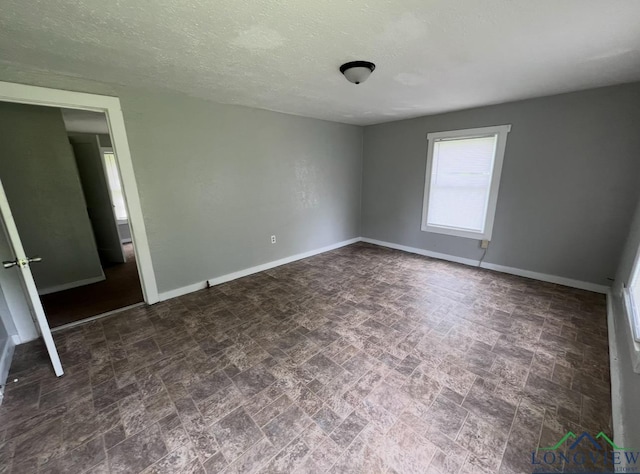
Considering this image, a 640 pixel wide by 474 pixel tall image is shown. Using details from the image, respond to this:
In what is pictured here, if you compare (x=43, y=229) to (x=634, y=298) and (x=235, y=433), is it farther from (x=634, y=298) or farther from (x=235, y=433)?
(x=634, y=298)

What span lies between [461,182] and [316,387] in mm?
3690

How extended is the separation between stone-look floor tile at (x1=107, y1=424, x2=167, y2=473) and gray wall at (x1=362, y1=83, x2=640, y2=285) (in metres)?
4.34

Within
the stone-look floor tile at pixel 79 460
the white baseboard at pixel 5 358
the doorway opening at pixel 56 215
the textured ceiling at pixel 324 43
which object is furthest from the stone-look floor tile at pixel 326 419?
→ the doorway opening at pixel 56 215

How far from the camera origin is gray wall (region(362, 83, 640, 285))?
2.73 meters

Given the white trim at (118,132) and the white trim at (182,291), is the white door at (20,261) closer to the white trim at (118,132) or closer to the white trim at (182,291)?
the white trim at (118,132)

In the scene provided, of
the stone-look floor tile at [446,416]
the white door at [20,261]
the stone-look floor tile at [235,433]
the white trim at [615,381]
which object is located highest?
the white door at [20,261]

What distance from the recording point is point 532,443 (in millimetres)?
1399

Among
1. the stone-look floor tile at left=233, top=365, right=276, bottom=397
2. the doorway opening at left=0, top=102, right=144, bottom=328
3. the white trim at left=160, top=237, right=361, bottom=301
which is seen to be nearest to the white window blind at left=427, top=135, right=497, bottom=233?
the white trim at left=160, top=237, right=361, bottom=301

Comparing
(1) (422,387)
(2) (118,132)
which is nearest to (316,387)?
(1) (422,387)

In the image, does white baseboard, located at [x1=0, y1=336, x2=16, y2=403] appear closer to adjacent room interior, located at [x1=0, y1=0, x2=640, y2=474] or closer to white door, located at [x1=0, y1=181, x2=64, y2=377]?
adjacent room interior, located at [x1=0, y1=0, x2=640, y2=474]

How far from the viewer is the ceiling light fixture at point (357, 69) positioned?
6.49ft

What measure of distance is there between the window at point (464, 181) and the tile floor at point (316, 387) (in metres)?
1.36

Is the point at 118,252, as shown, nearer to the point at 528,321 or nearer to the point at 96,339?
the point at 96,339

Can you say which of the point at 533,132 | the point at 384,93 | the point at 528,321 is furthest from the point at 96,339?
the point at 533,132
